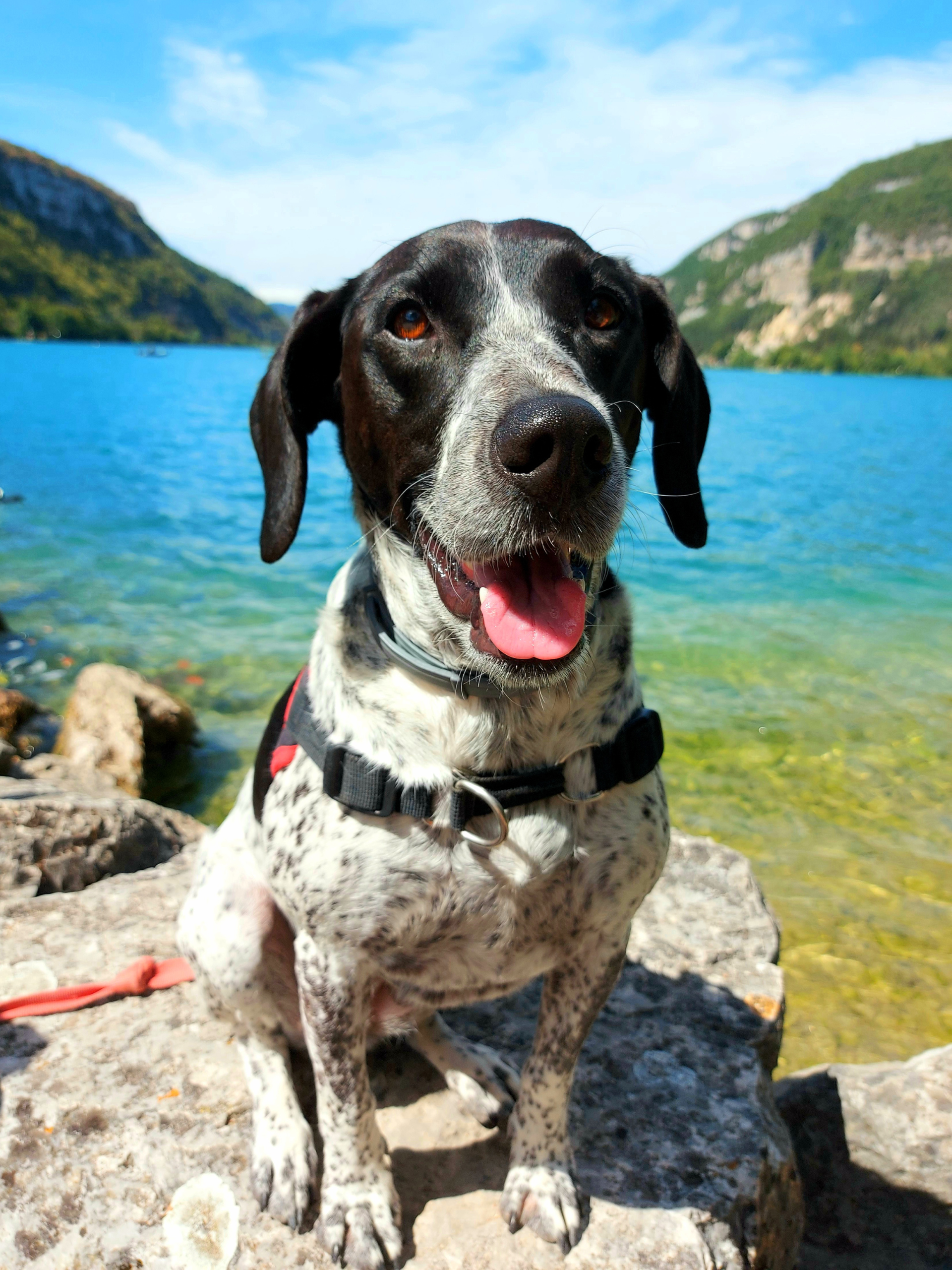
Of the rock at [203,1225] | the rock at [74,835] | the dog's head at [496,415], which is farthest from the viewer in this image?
the rock at [74,835]

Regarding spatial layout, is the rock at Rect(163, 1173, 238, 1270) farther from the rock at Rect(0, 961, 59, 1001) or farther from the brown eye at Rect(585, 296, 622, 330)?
the brown eye at Rect(585, 296, 622, 330)

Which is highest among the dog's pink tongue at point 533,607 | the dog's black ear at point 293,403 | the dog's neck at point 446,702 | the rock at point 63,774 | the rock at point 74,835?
the dog's black ear at point 293,403

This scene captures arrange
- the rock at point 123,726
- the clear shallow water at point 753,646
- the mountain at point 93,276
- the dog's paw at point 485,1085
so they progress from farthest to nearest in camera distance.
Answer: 1. the mountain at point 93,276
2. the rock at point 123,726
3. the clear shallow water at point 753,646
4. the dog's paw at point 485,1085

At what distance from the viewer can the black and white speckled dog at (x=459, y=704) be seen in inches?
72.0

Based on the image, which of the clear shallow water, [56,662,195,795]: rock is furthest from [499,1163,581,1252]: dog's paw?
[56,662,195,795]: rock

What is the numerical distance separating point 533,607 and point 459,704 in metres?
0.30

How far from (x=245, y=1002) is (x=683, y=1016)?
4.77 ft

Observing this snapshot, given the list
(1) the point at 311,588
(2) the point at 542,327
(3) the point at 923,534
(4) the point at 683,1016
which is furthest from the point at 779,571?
(2) the point at 542,327

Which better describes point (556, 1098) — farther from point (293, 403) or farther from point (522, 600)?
point (293, 403)

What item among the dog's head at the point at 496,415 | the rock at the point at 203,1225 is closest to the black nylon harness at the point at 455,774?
the dog's head at the point at 496,415

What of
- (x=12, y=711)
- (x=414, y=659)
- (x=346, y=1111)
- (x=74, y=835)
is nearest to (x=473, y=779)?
(x=414, y=659)

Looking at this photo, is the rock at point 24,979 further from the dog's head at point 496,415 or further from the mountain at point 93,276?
the mountain at point 93,276

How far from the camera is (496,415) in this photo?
174 cm

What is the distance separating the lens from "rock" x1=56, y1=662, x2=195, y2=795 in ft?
18.7
